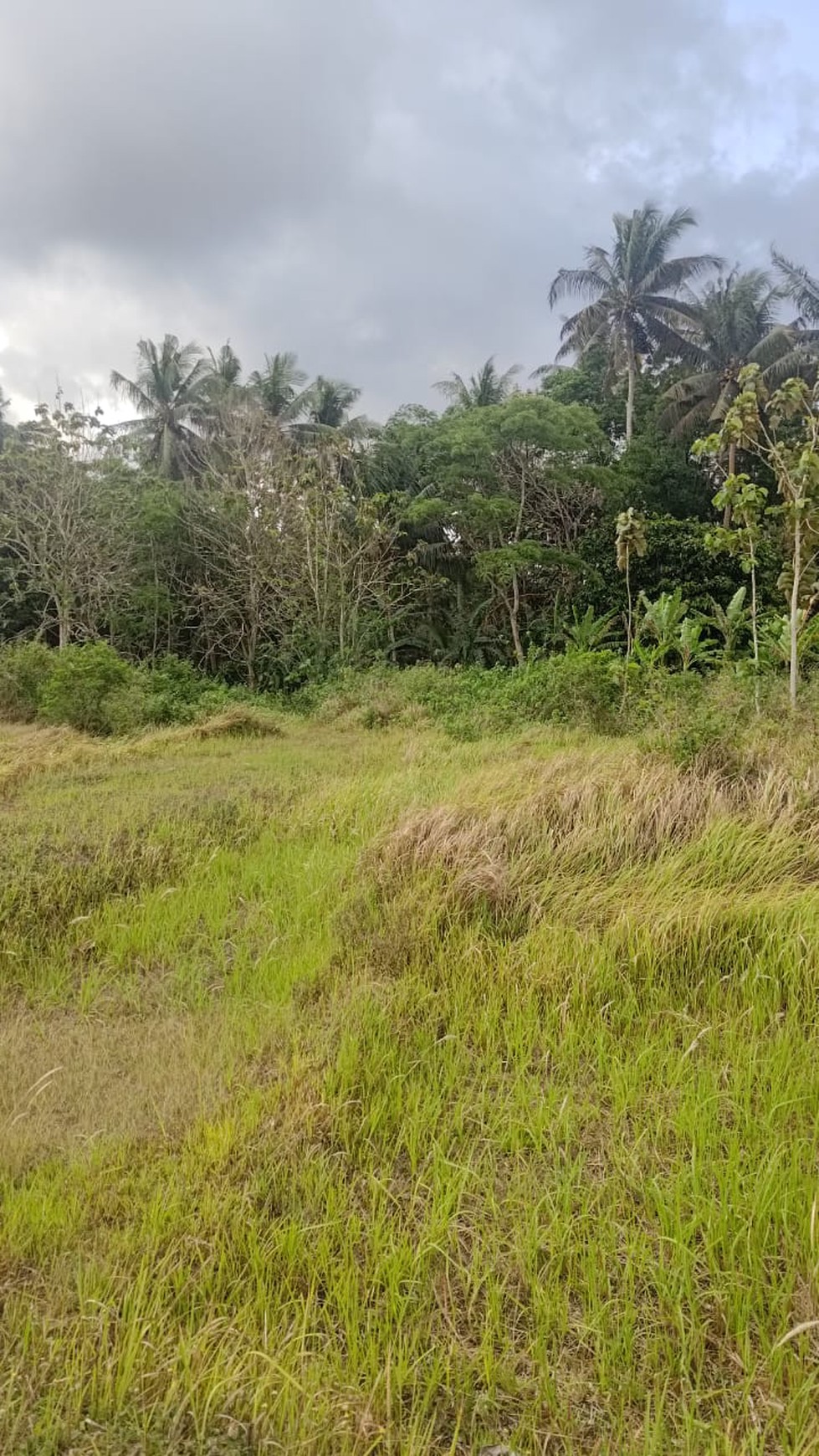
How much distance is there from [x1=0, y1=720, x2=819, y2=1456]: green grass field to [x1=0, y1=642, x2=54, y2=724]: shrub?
8.77 metres

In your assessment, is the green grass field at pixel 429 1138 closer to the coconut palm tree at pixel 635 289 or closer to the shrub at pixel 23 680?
the shrub at pixel 23 680

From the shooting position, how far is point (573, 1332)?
4.78ft

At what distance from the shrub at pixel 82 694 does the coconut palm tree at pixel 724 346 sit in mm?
15738

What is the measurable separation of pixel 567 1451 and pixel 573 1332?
24cm

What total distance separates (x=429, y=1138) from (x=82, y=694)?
9.86m

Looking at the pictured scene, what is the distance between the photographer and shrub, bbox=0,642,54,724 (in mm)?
11852

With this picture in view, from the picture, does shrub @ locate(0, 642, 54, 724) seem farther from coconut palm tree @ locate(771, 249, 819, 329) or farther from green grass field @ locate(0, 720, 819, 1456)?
coconut palm tree @ locate(771, 249, 819, 329)

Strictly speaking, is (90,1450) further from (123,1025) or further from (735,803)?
(735,803)

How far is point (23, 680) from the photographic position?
1212 cm

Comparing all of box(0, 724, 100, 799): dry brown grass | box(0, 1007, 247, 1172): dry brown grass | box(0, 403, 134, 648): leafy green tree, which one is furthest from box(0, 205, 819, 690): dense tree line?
box(0, 1007, 247, 1172): dry brown grass

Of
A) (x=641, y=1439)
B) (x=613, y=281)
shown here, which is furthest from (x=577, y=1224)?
(x=613, y=281)

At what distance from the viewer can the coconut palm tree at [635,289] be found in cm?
2153

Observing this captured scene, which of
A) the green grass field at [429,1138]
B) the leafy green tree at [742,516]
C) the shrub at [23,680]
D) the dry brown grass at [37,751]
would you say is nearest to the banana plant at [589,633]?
the leafy green tree at [742,516]

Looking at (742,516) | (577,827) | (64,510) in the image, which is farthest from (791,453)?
(64,510)
